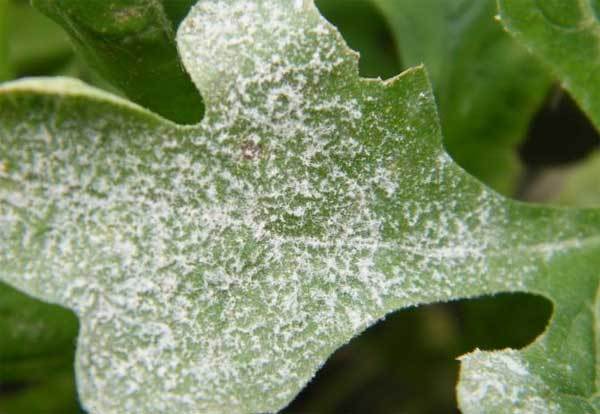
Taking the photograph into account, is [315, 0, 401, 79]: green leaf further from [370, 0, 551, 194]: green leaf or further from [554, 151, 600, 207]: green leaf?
[554, 151, 600, 207]: green leaf

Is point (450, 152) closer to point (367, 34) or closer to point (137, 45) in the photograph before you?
point (367, 34)

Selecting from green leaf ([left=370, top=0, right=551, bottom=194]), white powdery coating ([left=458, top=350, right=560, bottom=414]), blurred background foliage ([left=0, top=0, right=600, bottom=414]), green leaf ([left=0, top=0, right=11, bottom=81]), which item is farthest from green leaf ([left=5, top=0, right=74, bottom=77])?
white powdery coating ([left=458, top=350, right=560, bottom=414])

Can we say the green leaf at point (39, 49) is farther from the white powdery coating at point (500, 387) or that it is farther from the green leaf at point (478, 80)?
the white powdery coating at point (500, 387)

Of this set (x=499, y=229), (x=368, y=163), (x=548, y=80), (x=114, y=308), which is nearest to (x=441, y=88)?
(x=548, y=80)

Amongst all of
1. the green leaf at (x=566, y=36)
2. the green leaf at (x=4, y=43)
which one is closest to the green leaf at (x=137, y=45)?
the green leaf at (x=4, y=43)

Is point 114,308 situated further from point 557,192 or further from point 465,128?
point 557,192
